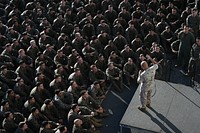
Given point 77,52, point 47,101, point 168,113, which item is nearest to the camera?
point 168,113

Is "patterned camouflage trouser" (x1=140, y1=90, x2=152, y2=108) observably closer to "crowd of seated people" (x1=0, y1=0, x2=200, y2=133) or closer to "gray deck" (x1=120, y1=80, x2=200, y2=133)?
"gray deck" (x1=120, y1=80, x2=200, y2=133)

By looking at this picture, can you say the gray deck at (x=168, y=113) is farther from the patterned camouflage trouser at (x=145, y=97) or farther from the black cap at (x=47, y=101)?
the black cap at (x=47, y=101)

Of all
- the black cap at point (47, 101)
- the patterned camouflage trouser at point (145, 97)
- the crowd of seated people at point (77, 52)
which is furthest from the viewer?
the crowd of seated people at point (77, 52)

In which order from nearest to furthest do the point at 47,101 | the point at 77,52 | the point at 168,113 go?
the point at 168,113, the point at 47,101, the point at 77,52

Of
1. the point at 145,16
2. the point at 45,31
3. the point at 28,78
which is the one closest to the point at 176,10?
the point at 145,16

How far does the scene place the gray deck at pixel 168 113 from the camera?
12289mm

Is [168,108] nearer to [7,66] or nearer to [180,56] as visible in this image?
[180,56]

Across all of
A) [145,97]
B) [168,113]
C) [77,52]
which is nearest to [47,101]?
[145,97]

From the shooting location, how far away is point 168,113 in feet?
41.7

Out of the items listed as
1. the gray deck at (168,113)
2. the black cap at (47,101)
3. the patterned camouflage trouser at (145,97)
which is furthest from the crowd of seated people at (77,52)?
the patterned camouflage trouser at (145,97)

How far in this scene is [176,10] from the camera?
16719 mm

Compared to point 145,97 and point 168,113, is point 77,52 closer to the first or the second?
point 145,97

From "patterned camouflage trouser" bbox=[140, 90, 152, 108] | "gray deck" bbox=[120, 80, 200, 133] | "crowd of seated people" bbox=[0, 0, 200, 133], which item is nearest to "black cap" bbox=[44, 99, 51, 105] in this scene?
"crowd of seated people" bbox=[0, 0, 200, 133]

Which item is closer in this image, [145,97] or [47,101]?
[145,97]
